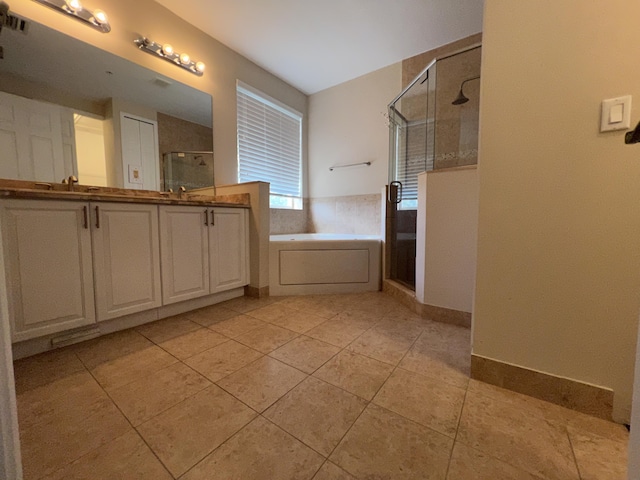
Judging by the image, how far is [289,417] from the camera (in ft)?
2.93

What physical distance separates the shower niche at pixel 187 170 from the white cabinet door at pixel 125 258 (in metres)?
0.71

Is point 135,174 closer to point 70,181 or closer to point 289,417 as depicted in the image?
point 70,181

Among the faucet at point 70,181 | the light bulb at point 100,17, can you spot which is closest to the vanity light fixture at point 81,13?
the light bulb at point 100,17

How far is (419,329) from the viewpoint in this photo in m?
1.64

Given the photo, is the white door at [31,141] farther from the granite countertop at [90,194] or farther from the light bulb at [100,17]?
the light bulb at [100,17]

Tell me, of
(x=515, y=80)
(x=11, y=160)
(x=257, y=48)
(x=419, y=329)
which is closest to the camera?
(x=515, y=80)

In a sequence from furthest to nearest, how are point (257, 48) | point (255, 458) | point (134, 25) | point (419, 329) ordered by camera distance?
point (257, 48) < point (134, 25) < point (419, 329) < point (255, 458)

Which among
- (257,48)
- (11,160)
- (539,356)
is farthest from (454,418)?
(257,48)

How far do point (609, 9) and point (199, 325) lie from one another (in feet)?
7.95

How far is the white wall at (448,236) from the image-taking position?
1.60 metres

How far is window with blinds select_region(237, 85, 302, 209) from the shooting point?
2900mm

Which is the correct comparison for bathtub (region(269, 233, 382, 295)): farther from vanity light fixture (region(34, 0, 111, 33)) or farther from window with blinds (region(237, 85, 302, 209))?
vanity light fixture (region(34, 0, 111, 33))

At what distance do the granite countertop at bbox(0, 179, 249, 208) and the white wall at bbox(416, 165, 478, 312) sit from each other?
5.01 feet

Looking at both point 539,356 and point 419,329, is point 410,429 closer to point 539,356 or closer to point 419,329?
point 539,356
